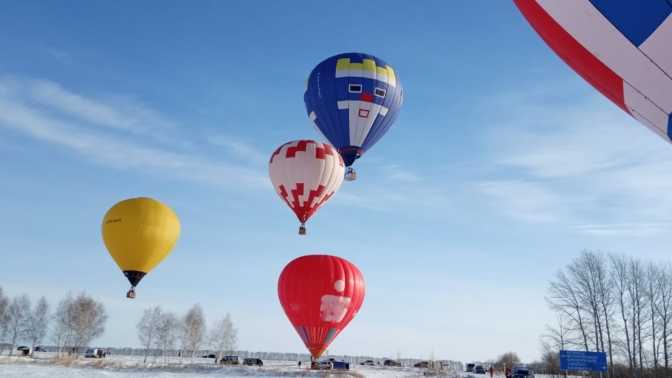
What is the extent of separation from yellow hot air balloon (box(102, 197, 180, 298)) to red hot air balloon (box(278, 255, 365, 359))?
6.29 metres

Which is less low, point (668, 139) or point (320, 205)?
point (320, 205)

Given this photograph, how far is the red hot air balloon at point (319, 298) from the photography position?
1026 inches

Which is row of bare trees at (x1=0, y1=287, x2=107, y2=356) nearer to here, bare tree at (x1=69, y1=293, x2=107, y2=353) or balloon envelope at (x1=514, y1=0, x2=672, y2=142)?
bare tree at (x1=69, y1=293, x2=107, y2=353)

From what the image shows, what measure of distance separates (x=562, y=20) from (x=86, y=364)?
105ft

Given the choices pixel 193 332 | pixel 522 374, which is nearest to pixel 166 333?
pixel 193 332

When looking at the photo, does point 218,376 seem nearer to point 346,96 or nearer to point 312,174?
point 312,174

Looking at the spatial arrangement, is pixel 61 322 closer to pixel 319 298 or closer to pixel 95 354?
pixel 95 354

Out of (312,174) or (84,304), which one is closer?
(312,174)

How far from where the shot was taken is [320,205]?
2597 centimetres

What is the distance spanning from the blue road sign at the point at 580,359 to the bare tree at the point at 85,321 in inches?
1733

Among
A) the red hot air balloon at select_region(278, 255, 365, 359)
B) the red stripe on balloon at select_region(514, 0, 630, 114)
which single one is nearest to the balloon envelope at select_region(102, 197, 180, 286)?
the red hot air balloon at select_region(278, 255, 365, 359)

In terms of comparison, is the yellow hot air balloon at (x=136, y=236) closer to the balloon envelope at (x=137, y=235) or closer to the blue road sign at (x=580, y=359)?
→ the balloon envelope at (x=137, y=235)

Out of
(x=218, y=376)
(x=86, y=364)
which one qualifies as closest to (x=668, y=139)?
(x=218, y=376)

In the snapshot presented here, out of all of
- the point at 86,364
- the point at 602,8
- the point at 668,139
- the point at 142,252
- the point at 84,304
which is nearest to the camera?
the point at 602,8
